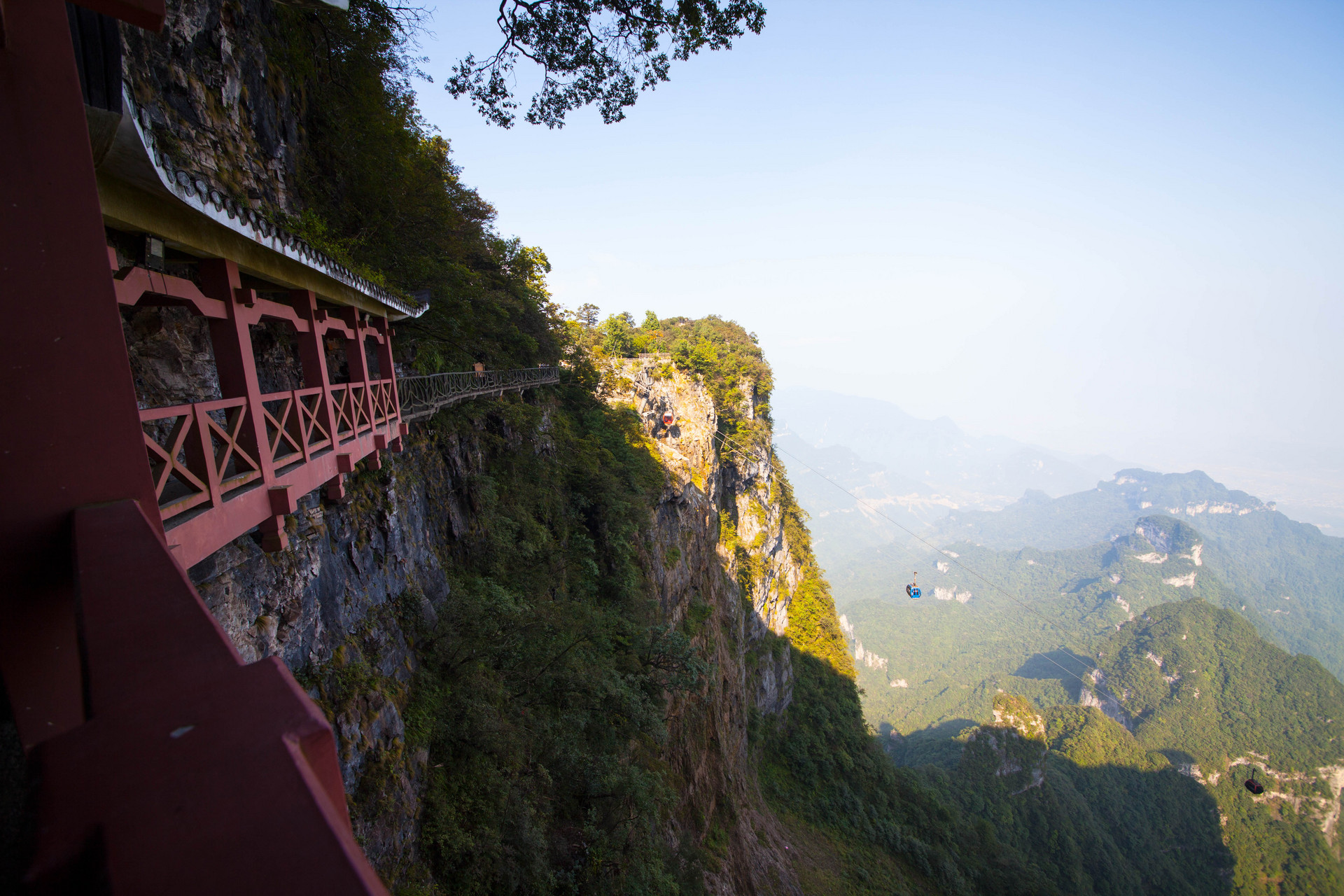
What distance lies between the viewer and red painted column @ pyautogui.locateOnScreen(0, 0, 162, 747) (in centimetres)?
113

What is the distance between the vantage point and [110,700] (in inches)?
31.0

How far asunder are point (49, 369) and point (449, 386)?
9.92 meters

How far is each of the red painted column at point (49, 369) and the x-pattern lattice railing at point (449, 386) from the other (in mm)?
7313

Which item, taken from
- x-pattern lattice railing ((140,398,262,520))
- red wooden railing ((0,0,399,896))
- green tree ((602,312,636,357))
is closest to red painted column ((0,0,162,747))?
red wooden railing ((0,0,399,896))

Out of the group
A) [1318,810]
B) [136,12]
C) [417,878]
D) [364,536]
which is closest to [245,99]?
[364,536]

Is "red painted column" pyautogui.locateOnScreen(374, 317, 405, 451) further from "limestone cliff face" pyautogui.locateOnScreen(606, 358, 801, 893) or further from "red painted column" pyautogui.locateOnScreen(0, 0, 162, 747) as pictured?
"limestone cliff face" pyautogui.locateOnScreen(606, 358, 801, 893)

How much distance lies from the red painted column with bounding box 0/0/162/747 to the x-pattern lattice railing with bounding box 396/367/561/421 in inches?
288

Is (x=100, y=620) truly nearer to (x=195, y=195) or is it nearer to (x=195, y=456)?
(x=195, y=456)

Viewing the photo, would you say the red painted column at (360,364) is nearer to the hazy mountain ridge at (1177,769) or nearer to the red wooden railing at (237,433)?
the red wooden railing at (237,433)

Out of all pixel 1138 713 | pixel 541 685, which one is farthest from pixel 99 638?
pixel 1138 713

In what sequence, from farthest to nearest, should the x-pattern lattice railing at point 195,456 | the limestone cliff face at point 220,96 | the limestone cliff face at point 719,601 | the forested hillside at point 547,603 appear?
the limestone cliff face at point 719,601 → the forested hillside at point 547,603 → the limestone cliff face at point 220,96 → the x-pattern lattice railing at point 195,456

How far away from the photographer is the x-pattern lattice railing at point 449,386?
902cm

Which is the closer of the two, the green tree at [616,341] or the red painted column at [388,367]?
the red painted column at [388,367]

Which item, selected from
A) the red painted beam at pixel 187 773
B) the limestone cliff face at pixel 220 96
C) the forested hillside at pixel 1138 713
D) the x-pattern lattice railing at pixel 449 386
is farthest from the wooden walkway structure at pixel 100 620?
the forested hillside at pixel 1138 713
